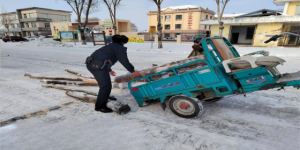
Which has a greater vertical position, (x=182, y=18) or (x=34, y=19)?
(x=34, y=19)

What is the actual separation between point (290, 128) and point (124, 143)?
2.74 meters

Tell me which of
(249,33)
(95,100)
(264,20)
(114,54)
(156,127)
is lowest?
(156,127)

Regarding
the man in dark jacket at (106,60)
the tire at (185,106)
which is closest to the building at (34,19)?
the man in dark jacket at (106,60)

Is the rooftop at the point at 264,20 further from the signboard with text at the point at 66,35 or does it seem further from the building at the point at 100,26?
the signboard with text at the point at 66,35

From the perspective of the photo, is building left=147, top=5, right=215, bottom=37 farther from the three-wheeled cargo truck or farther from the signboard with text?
the three-wheeled cargo truck

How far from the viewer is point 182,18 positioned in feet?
138

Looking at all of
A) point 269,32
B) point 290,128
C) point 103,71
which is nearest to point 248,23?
→ point 269,32

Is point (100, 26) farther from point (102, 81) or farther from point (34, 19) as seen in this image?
point (102, 81)

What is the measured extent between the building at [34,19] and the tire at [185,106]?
2380 inches

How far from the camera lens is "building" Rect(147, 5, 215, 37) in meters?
40.0

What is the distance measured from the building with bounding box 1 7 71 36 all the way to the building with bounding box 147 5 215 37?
3388cm

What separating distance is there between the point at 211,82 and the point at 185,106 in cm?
68

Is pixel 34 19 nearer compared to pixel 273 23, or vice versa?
pixel 273 23

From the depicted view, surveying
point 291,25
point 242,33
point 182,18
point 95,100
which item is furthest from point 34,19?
point 291,25
